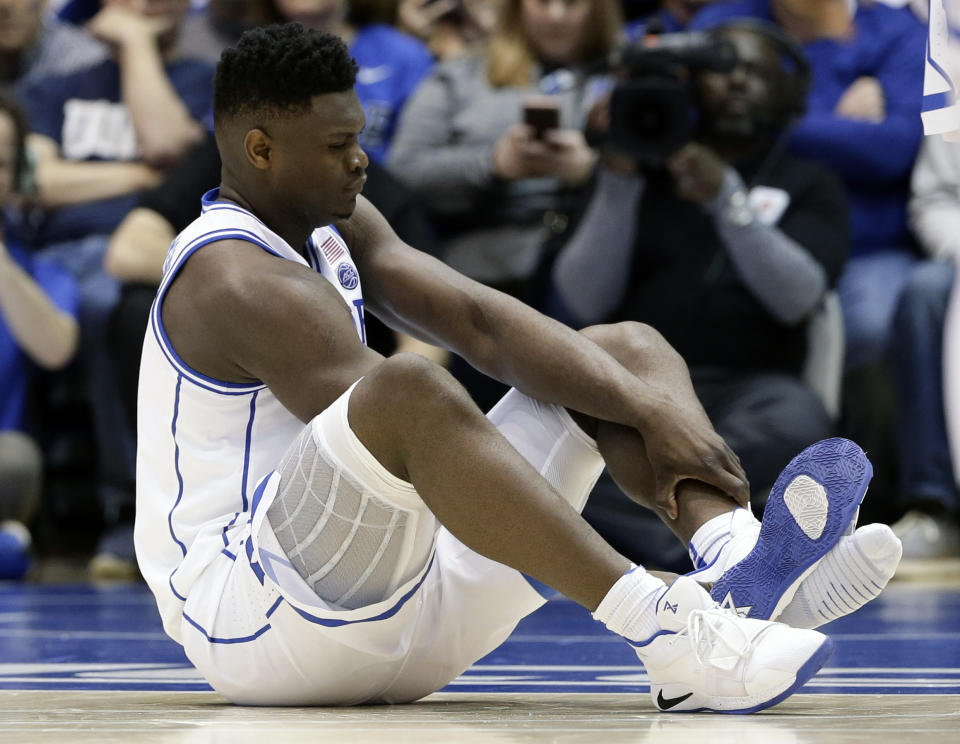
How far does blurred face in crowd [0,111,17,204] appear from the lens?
5035 millimetres

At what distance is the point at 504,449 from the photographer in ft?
5.85

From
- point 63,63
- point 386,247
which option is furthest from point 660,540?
point 63,63

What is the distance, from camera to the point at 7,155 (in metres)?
5.07

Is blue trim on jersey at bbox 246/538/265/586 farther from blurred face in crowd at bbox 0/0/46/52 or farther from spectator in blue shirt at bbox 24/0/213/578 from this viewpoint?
blurred face in crowd at bbox 0/0/46/52

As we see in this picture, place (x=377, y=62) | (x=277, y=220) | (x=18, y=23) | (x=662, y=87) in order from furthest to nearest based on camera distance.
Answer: (x=18, y=23) → (x=377, y=62) → (x=662, y=87) → (x=277, y=220)

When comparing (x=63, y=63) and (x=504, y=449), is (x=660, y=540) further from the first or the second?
(x=63, y=63)

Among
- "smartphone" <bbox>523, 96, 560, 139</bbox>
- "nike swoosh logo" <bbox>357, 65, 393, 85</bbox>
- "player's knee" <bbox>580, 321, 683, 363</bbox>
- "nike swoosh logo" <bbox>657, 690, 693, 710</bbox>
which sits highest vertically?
"player's knee" <bbox>580, 321, 683, 363</bbox>

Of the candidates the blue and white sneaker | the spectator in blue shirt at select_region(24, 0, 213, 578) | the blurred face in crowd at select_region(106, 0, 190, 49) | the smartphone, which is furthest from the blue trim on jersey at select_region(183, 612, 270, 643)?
the blurred face in crowd at select_region(106, 0, 190, 49)

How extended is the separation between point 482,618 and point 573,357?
1.25ft

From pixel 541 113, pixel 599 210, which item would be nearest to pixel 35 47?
pixel 541 113

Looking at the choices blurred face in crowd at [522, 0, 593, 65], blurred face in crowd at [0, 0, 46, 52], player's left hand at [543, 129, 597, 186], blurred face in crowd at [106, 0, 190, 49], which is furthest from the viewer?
blurred face in crowd at [0, 0, 46, 52]

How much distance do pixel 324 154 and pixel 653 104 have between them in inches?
87.2

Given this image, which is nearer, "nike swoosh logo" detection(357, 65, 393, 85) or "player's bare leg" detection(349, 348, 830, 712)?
"player's bare leg" detection(349, 348, 830, 712)

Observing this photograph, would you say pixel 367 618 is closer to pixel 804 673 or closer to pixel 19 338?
pixel 804 673
